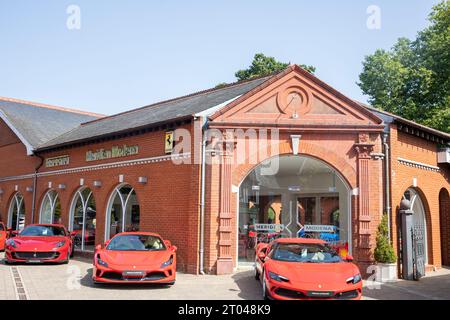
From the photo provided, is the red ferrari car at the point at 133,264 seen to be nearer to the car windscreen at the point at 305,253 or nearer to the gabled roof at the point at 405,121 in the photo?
Answer: the car windscreen at the point at 305,253

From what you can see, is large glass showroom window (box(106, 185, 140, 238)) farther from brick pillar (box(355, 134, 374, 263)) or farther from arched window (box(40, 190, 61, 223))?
brick pillar (box(355, 134, 374, 263))

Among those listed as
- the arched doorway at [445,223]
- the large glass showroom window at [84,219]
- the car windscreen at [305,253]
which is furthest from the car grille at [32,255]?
the arched doorway at [445,223]

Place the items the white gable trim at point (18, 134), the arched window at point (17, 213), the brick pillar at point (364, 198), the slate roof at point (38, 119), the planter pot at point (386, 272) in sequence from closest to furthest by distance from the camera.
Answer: the planter pot at point (386, 272)
the brick pillar at point (364, 198)
the white gable trim at point (18, 134)
the arched window at point (17, 213)
the slate roof at point (38, 119)

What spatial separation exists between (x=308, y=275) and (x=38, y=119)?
71.4 ft

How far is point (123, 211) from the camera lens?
15.6 meters

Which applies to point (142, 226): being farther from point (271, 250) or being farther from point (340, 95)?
point (340, 95)

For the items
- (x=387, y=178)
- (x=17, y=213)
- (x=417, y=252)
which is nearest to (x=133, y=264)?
(x=387, y=178)

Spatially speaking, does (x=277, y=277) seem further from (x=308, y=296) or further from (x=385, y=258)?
(x=385, y=258)

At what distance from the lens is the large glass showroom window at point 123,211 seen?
15.2 metres

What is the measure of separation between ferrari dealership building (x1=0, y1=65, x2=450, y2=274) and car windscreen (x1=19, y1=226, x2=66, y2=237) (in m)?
1.75

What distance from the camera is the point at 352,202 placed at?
494 inches

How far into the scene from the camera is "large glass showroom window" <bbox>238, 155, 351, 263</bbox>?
13.4 metres

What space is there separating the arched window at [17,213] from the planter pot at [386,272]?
1781 centimetres

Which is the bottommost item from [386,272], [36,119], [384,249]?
[386,272]
